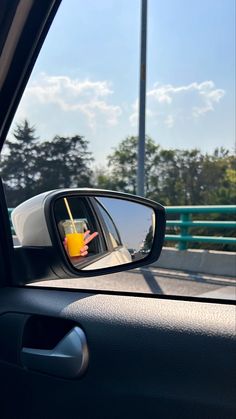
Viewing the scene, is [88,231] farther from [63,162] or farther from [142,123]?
[142,123]

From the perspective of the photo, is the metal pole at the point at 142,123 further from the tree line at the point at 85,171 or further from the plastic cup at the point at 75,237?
the plastic cup at the point at 75,237

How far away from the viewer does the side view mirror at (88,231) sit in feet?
5.41

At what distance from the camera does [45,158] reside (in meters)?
3.06

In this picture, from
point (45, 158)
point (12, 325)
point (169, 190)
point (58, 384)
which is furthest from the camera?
point (169, 190)

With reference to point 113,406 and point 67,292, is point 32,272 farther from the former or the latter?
point 113,406

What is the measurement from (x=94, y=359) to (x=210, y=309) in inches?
14.3

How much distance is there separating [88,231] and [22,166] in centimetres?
130

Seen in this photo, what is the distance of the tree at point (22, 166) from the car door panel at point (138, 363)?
1042 mm

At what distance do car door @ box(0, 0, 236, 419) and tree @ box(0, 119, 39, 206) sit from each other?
72cm

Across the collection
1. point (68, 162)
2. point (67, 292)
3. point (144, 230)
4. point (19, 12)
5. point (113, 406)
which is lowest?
point (113, 406)

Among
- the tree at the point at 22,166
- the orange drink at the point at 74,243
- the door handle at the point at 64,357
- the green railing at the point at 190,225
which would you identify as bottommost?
the door handle at the point at 64,357

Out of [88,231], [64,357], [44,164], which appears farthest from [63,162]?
[64,357]

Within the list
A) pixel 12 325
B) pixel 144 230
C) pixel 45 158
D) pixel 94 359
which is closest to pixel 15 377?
pixel 12 325

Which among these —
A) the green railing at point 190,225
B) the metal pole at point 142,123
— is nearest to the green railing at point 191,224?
the green railing at point 190,225
